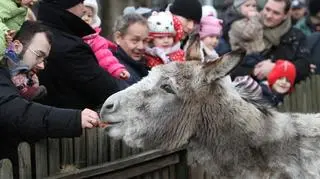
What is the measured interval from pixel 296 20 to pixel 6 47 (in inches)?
326

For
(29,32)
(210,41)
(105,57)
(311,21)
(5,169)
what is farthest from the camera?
(311,21)

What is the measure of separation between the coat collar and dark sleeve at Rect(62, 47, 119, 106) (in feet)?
0.99

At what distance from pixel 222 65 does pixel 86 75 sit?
1.41 m

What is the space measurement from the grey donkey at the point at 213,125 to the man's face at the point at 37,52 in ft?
2.10

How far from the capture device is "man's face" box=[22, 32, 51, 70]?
214 inches

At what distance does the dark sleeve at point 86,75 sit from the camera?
601 cm

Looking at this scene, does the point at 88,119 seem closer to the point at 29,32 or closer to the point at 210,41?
the point at 29,32

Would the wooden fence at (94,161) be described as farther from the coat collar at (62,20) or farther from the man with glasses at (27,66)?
the coat collar at (62,20)

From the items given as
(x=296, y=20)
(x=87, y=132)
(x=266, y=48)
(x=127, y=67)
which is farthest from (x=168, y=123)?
(x=296, y=20)

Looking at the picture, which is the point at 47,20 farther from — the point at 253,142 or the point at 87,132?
the point at 253,142

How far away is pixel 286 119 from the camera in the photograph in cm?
532

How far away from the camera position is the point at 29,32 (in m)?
5.58

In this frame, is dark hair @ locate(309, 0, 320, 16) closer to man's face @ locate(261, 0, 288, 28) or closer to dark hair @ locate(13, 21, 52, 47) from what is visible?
man's face @ locate(261, 0, 288, 28)

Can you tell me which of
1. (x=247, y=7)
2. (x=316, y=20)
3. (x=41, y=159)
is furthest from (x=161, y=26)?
(x=316, y=20)
